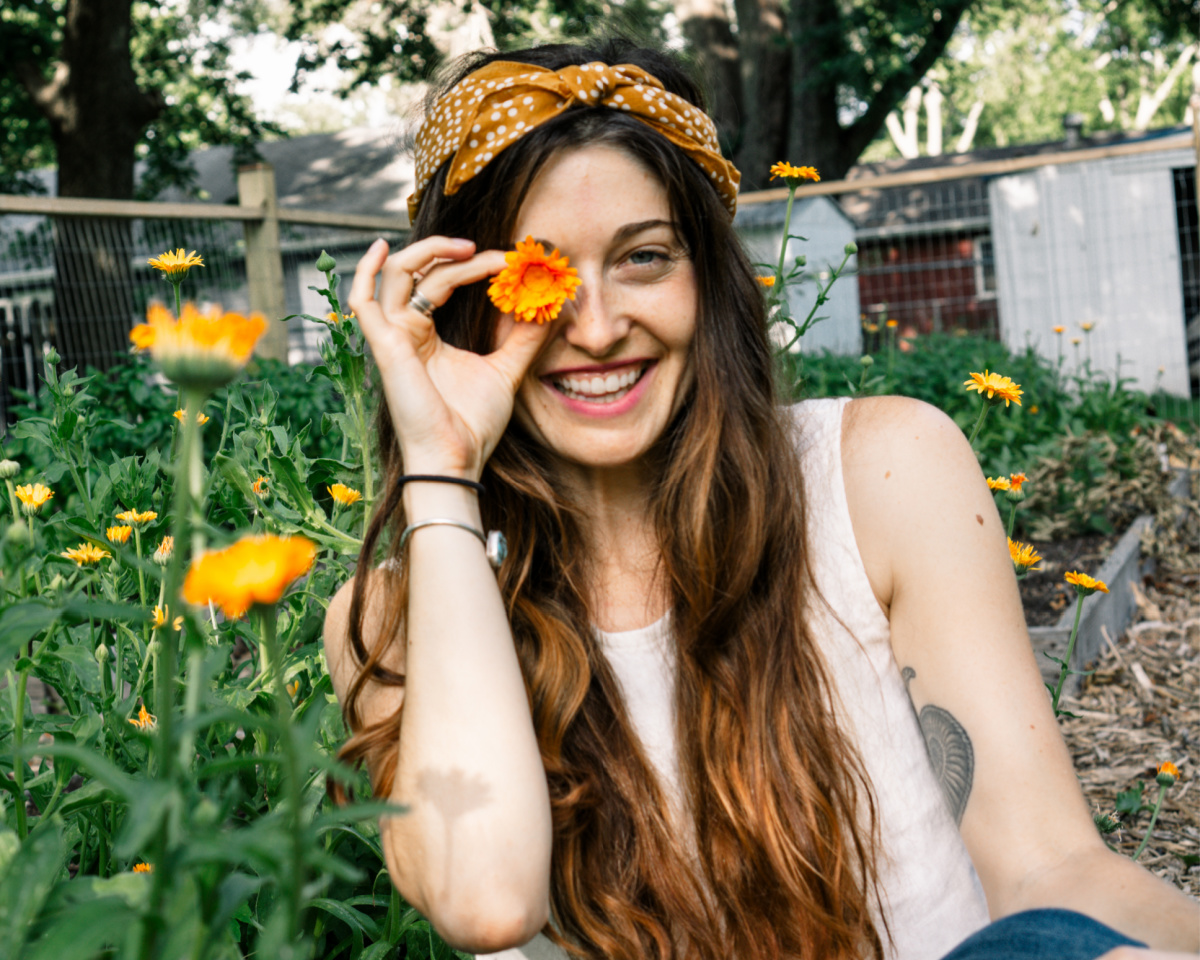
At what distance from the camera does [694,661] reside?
1.42 m

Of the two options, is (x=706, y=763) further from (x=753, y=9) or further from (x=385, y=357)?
(x=753, y=9)

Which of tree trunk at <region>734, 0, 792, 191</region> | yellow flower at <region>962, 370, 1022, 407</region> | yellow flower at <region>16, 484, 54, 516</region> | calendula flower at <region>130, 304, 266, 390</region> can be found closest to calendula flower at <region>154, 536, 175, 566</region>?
yellow flower at <region>16, 484, 54, 516</region>

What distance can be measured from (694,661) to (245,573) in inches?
37.9

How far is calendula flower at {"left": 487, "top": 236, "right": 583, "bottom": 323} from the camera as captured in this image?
51.3 inches

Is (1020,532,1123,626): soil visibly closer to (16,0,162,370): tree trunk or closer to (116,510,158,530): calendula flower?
(116,510,158,530): calendula flower

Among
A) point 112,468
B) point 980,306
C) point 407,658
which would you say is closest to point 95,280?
point 112,468

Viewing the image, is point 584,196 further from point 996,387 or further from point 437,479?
point 996,387

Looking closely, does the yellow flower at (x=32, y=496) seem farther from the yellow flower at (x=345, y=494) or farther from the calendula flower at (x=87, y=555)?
the yellow flower at (x=345, y=494)

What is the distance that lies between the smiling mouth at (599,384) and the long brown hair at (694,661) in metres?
0.11

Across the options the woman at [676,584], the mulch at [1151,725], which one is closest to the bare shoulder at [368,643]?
the woman at [676,584]

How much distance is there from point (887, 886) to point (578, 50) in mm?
1257

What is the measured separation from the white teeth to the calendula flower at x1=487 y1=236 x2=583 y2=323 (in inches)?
5.5

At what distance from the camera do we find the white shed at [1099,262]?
9242mm

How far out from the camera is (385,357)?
50.6 inches
